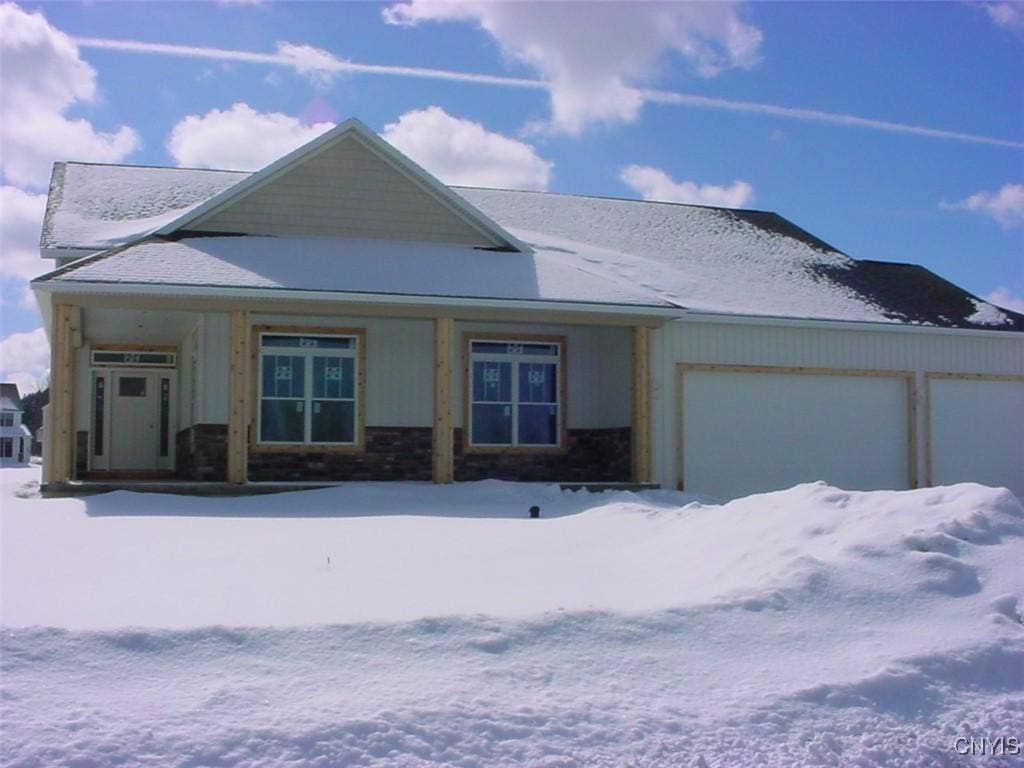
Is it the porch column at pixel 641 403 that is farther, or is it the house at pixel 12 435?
the house at pixel 12 435

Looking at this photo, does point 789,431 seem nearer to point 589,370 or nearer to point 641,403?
point 641,403

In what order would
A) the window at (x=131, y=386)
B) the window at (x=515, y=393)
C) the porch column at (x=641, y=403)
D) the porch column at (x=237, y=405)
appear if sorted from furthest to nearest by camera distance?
the window at (x=131, y=386) → the window at (x=515, y=393) → the porch column at (x=641, y=403) → the porch column at (x=237, y=405)

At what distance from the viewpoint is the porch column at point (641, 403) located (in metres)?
16.2

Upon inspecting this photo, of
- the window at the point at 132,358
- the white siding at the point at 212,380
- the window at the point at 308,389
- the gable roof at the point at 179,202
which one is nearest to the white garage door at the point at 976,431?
the gable roof at the point at 179,202

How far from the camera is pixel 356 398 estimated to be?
17.3 m

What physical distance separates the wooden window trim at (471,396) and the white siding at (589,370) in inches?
1.8

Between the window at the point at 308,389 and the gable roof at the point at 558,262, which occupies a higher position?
the gable roof at the point at 558,262

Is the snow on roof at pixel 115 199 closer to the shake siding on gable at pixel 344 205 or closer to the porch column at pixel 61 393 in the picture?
the shake siding on gable at pixel 344 205

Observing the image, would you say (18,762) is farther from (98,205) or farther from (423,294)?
(98,205)

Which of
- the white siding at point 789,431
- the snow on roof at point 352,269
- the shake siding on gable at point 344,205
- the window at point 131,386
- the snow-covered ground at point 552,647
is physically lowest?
the snow-covered ground at point 552,647

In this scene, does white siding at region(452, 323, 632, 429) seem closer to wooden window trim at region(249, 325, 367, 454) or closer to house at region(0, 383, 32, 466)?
wooden window trim at region(249, 325, 367, 454)

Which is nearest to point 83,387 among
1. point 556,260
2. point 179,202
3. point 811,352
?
point 179,202

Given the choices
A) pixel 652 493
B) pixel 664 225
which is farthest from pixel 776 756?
pixel 664 225

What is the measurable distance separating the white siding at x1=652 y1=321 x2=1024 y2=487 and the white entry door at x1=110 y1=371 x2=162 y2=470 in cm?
977
